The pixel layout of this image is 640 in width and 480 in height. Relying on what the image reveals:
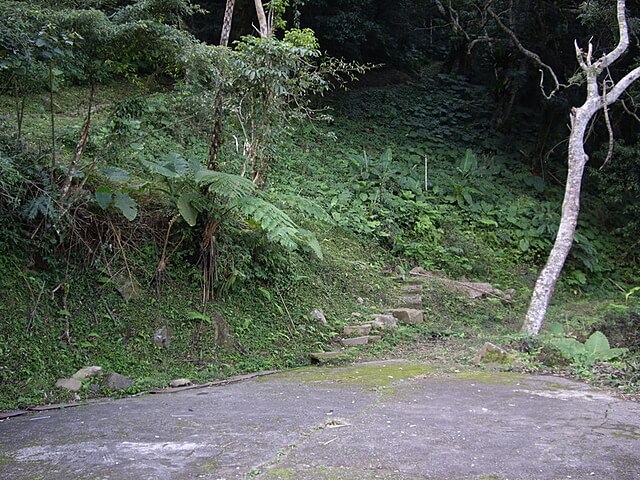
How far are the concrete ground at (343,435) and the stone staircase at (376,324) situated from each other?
1875 millimetres

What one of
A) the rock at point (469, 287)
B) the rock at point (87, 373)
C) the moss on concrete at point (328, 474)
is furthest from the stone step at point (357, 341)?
the moss on concrete at point (328, 474)

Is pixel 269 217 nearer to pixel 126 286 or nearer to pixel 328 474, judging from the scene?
pixel 126 286

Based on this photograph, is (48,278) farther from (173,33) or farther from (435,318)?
(435,318)

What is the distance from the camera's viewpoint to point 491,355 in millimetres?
6875

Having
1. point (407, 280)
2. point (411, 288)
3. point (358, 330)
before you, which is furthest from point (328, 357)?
point (407, 280)

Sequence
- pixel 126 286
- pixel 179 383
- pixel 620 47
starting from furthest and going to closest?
pixel 620 47 < pixel 126 286 < pixel 179 383

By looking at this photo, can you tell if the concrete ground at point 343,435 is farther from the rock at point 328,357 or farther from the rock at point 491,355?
the rock at point 328,357

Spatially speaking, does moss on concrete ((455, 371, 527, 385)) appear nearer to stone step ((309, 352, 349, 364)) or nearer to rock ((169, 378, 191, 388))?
stone step ((309, 352, 349, 364))

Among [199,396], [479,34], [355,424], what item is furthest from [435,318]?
[479,34]

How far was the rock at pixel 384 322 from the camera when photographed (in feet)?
29.5

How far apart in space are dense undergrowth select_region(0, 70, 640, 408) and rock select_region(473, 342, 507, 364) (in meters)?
0.32

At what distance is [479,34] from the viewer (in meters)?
18.3

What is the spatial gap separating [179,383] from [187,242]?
7.58ft

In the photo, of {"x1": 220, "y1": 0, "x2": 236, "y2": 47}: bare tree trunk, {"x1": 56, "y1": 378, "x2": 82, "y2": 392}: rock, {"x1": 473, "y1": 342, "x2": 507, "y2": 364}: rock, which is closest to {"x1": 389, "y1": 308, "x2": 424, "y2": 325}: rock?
{"x1": 473, "y1": 342, "x2": 507, "y2": 364}: rock
